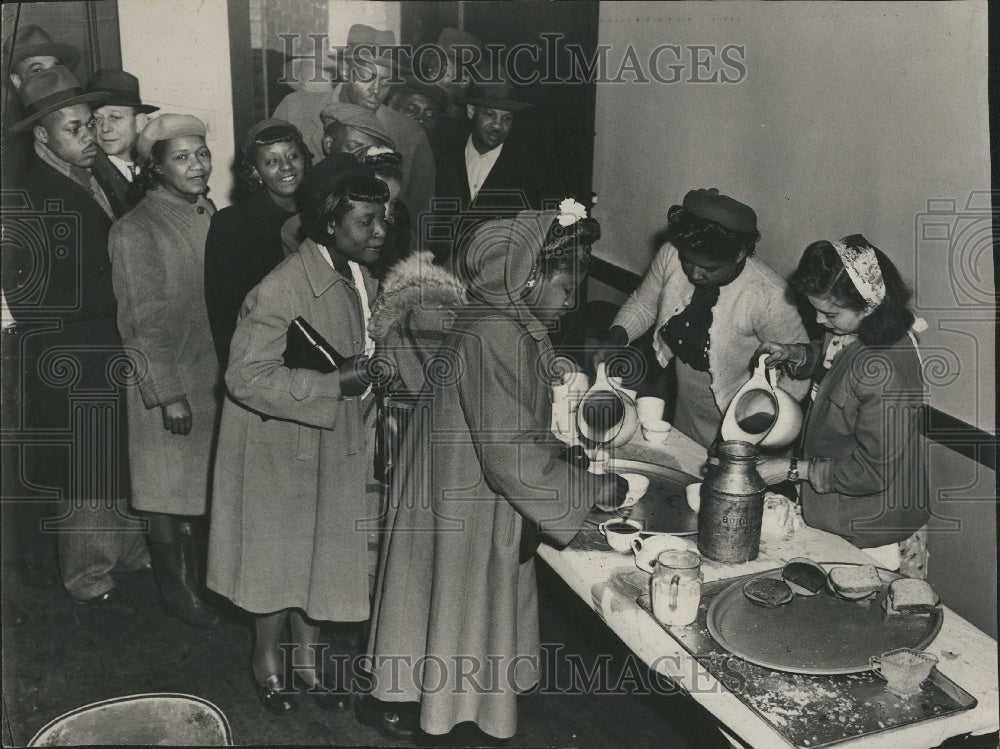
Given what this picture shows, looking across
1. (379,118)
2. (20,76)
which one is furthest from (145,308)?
(379,118)

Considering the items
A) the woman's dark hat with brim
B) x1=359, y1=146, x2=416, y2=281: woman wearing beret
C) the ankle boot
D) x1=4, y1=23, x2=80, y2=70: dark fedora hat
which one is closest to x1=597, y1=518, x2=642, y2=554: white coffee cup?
the woman's dark hat with brim

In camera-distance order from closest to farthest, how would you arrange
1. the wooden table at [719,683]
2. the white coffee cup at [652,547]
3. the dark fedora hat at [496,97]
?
the wooden table at [719,683]
the white coffee cup at [652,547]
the dark fedora hat at [496,97]

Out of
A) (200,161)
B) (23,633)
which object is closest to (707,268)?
(200,161)

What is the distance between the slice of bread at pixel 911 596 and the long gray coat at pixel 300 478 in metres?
1.64

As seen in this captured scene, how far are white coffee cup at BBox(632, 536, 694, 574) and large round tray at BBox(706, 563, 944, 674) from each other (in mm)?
198

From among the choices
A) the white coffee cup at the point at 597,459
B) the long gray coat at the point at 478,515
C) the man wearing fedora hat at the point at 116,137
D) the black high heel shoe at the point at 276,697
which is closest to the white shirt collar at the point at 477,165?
the man wearing fedora hat at the point at 116,137

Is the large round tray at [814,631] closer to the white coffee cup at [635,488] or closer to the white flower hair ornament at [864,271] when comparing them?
the white coffee cup at [635,488]

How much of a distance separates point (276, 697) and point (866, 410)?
217 cm

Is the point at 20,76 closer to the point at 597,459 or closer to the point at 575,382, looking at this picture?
the point at 575,382

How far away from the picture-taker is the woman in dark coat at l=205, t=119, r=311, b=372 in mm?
3627

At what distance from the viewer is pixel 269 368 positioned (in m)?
2.71

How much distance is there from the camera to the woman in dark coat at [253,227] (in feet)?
11.9

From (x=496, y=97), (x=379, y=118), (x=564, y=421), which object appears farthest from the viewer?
(x=379, y=118)

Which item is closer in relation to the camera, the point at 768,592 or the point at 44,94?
the point at 768,592
